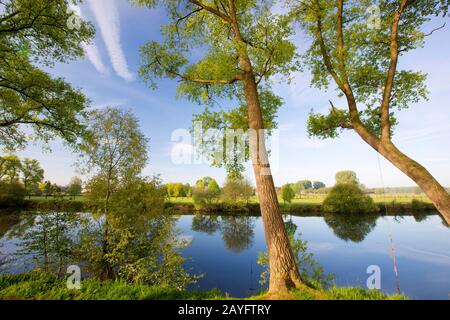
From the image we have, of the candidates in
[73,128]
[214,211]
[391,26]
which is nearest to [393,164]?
[391,26]

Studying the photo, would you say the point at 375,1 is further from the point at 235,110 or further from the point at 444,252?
the point at 444,252

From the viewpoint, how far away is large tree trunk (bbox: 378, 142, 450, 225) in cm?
389

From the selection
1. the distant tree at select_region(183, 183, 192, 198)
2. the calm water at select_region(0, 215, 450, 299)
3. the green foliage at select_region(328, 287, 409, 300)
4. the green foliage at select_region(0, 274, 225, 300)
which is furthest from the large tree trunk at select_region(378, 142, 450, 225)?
the distant tree at select_region(183, 183, 192, 198)

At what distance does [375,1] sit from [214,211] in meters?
40.6

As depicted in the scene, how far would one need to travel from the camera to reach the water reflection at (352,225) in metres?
22.7

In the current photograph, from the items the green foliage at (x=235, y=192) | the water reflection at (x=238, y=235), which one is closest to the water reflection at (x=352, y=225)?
the water reflection at (x=238, y=235)

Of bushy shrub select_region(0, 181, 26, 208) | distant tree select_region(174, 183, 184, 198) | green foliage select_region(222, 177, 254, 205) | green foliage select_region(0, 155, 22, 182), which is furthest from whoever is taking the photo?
distant tree select_region(174, 183, 184, 198)

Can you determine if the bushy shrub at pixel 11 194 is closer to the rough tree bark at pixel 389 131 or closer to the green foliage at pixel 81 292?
the green foliage at pixel 81 292

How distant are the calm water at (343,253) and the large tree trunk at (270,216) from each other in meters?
6.14

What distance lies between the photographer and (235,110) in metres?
7.44

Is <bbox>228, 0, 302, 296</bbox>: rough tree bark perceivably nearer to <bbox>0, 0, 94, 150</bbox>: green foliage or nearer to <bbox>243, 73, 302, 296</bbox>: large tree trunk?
<bbox>243, 73, 302, 296</bbox>: large tree trunk

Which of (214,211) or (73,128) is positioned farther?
(214,211)

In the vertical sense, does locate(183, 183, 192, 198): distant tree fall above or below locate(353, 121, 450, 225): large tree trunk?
above
